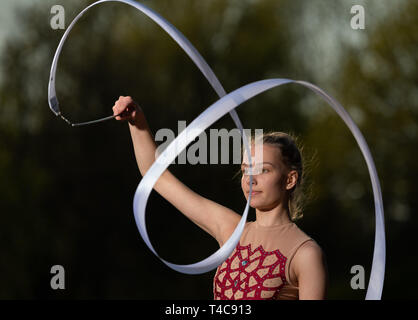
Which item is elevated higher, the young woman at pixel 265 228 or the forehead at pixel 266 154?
the forehead at pixel 266 154

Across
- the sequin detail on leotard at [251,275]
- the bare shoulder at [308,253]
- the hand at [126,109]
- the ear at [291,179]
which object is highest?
the hand at [126,109]

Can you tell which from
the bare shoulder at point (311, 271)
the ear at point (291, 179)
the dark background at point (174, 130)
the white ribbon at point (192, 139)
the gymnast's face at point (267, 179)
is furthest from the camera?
the dark background at point (174, 130)

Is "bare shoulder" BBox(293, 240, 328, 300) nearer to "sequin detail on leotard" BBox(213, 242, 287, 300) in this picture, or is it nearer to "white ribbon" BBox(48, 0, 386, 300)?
"sequin detail on leotard" BBox(213, 242, 287, 300)

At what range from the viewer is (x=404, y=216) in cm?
1039

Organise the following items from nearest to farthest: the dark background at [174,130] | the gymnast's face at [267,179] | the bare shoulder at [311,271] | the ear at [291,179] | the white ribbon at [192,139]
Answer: the white ribbon at [192,139] → the bare shoulder at [311,271] → the gymnast's face at [267,179] → the ear at [291,179] → the dark background at [174,130]

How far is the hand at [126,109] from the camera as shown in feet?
9.43

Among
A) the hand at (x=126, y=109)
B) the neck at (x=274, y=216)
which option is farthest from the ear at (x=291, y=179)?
the hand at (x=126, y=109)

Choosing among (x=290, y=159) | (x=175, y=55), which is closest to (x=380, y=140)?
(x=175, y=55)

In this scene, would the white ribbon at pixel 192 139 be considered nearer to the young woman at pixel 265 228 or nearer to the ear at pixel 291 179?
the young woman at pixel 265 228

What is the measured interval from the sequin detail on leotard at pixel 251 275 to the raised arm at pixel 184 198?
0.64 ft

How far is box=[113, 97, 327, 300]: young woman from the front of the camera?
2.62 metres

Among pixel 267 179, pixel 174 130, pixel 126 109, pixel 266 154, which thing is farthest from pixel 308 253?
pixel 174 130

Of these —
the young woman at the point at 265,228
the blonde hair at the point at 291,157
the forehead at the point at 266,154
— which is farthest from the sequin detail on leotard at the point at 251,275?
the forehead at the point at 266,154

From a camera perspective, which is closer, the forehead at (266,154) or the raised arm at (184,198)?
the forehead at (266,154)
